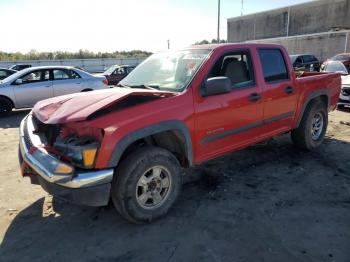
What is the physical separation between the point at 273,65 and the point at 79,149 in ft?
10.7

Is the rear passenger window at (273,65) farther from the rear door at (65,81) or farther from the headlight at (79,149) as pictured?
the rear door at (65,81)

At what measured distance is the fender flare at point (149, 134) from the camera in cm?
314

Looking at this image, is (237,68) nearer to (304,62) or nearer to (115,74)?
(115,74)

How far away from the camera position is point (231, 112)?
4.16m

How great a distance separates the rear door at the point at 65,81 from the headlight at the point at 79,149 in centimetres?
800

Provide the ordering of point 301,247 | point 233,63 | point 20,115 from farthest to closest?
point 20,115
point 233,63
point 301,247

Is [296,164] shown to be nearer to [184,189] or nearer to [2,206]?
[184,189]

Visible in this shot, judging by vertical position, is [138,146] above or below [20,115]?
above

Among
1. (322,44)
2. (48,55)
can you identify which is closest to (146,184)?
(322,44)

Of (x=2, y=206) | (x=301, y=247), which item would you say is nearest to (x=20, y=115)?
(x=2, y=206)

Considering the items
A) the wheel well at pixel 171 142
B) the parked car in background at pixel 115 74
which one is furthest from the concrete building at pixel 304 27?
the wheel well at pixel 171 142

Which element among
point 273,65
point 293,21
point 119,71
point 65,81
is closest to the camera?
point 273,65

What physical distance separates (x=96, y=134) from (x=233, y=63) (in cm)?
222

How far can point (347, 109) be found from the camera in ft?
32.5
